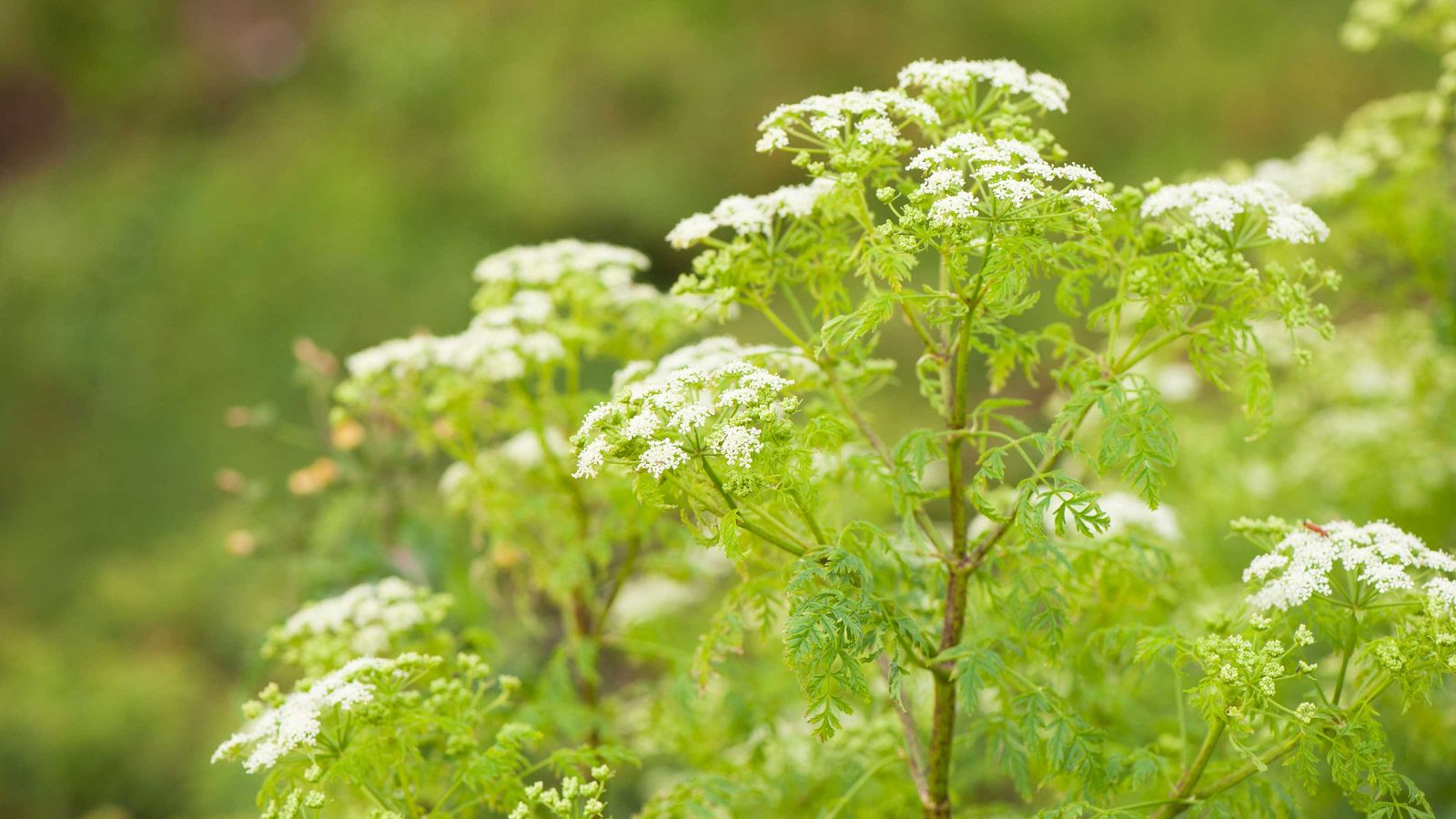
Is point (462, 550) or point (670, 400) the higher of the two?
point (462, 550)

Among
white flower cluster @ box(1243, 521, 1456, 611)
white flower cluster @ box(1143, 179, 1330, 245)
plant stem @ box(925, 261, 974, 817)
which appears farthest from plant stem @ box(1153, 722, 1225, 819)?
white flower cluster @ box(1143, 179, 1330, 245)

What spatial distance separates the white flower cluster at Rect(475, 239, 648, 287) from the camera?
2.68 meters

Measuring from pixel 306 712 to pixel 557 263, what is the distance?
4.22 ft

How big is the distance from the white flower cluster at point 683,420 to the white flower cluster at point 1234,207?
0.81 m

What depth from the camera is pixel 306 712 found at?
6.07ft

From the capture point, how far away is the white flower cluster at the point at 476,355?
98.9 inches

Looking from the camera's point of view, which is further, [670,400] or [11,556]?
[11,556]

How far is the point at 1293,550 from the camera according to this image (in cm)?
189

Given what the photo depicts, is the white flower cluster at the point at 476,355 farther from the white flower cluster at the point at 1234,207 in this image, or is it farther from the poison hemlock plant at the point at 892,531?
the white flower cluster at the point at 1234,207

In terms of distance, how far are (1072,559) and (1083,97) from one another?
24.5ft

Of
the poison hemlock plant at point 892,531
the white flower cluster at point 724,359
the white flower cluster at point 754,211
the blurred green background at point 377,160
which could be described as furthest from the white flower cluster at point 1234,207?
the blurred green background at point 377,160

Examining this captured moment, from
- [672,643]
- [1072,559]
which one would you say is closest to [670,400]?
[1072,559]

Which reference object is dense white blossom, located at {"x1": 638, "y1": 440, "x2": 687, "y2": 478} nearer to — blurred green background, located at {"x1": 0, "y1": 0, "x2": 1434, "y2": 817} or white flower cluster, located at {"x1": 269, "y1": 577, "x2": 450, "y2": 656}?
white flower cluster, located at {"x1": 269, "y1": 577, "x2": 450, "y2": 656}

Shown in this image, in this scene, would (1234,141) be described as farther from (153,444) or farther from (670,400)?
(153,444)
